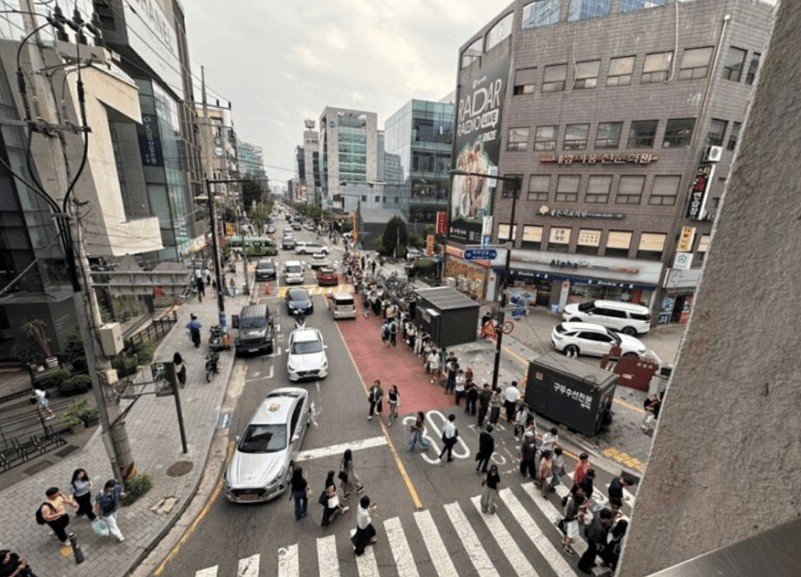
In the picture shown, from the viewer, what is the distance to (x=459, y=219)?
3066cm

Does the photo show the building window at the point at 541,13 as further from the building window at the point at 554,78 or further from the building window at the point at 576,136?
the building window at the point at 576,136

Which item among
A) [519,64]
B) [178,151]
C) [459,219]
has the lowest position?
[459,219]

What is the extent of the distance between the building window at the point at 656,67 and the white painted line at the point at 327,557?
27.7m

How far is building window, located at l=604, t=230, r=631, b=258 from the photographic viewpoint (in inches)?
914

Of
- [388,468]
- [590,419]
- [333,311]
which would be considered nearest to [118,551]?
[388,468]

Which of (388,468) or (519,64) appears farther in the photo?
(519,64)

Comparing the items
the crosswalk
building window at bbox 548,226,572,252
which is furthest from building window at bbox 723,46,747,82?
the crosswalk

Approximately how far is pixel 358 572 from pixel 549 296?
22927 mm

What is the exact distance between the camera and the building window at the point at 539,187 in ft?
80.7

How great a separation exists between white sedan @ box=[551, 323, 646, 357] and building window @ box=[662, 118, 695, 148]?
12.3m

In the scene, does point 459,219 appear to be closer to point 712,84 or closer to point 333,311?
point 333,311

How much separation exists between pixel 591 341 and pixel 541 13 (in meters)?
22.3

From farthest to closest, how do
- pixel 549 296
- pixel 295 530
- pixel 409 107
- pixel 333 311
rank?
pixel 409 107 → pixel 549 296 → pixel 333 311 → pixel 295 530

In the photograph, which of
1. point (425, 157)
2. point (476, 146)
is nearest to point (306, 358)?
point (476, 146)
